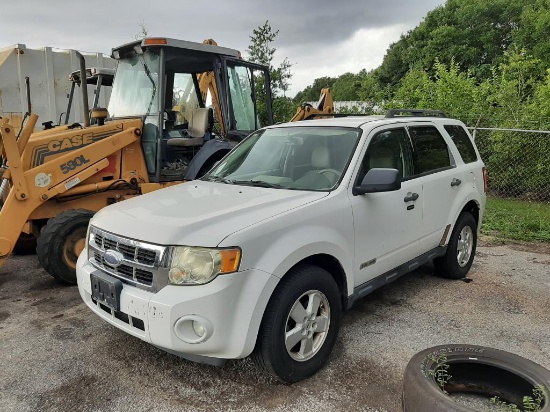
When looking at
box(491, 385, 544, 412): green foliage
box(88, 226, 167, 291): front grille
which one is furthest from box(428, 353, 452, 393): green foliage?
box(88, 226, 167, 291): front grille

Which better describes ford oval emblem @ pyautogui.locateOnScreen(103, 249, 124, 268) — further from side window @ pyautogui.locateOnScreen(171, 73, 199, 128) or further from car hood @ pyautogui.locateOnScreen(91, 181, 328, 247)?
side window @ pyautogui.locateOnScreen(171, 73, 199, 128)

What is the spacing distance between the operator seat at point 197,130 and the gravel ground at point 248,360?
2.43 metres

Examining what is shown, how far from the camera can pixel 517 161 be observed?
10.1 metres

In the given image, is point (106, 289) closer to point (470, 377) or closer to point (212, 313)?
point (212, 313)

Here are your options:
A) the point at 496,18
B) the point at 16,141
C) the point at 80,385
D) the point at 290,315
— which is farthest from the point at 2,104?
the point at 496,18

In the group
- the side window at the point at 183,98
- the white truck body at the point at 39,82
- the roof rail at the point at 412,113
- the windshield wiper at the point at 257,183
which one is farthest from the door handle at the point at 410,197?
the white truck body at the point at 39,82

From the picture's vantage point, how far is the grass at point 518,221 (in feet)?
24.3

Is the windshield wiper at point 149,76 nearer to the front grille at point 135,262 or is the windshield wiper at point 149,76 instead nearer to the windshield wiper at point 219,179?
the windshield wiper at point 219,179

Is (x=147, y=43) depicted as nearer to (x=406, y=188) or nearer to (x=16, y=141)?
(x=16, y=141)

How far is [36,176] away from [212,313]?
11.7ft

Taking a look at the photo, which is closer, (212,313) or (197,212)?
(212,313)

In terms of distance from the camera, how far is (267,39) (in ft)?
45.2

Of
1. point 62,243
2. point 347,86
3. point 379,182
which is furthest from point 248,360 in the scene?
point 347,86

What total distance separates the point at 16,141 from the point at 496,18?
164ft
